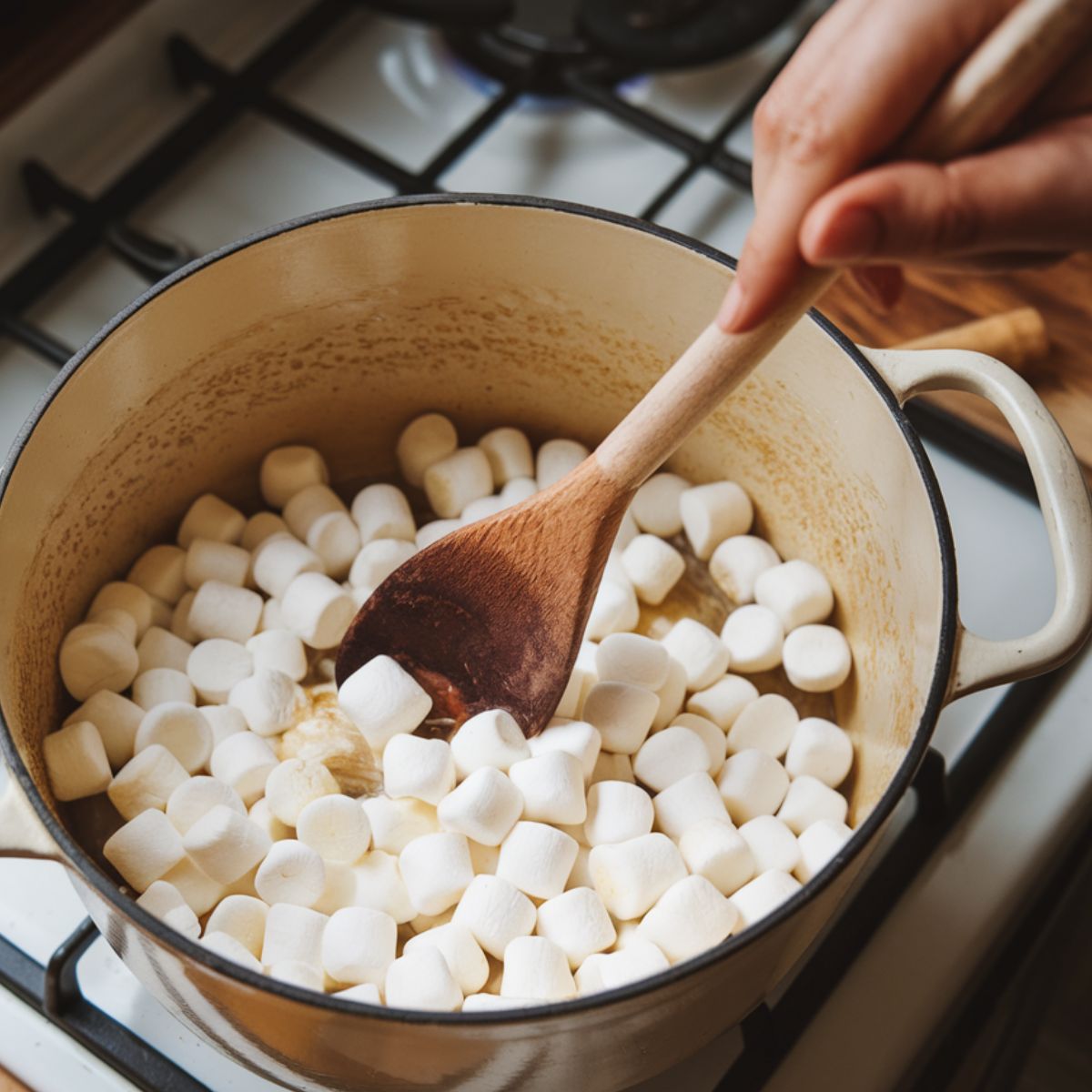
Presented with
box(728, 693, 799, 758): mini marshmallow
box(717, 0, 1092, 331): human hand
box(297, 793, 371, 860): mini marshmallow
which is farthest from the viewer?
box(728, 693, 799, 758): mini marshmallow

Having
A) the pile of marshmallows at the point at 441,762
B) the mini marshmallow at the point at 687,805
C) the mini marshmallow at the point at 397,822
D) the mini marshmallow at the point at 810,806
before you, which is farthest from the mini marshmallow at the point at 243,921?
the mini marshmallow at the point at 810,806

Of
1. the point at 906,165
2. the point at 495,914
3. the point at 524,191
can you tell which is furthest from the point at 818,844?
the point at 524,191

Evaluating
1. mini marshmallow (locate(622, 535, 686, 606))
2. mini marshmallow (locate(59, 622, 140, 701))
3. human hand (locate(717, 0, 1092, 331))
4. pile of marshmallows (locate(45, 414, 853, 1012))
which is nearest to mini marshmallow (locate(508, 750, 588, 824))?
pile of marshmallows (locate(45, 414, 853, 1012))

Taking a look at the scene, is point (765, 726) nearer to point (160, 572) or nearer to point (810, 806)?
point (810, 806)

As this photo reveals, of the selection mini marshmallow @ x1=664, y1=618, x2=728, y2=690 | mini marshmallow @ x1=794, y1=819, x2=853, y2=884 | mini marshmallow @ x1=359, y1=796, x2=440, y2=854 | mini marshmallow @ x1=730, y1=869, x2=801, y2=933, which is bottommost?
mini marshmallow @ x1=359, y1=796, x2=440, y2=854

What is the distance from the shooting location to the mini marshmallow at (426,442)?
1246mm

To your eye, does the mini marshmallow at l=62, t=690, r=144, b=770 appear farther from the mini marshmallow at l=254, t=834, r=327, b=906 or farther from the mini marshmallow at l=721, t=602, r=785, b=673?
the mini marshmallow at l=721, t=602, r=785, b=673

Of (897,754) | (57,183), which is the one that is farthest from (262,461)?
(897,754)

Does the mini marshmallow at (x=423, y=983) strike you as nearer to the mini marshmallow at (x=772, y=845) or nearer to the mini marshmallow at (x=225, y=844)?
the mini marshmallow at (x=225, y=844)

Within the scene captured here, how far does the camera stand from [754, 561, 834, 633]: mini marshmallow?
1.15 metres

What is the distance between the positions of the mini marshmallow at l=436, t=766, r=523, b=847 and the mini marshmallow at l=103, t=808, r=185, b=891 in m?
0.20

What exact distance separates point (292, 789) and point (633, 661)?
0.95ft

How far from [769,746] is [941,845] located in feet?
0.52

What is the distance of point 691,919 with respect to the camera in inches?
37.6
